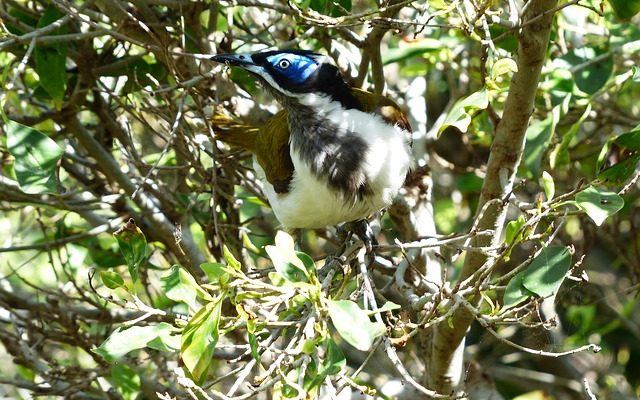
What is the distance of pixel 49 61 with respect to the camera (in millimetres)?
3260

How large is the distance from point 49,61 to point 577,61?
2.05 metres

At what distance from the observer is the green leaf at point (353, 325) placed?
198 centimetres

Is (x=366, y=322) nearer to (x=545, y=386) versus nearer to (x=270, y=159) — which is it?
(x=270, y=159)

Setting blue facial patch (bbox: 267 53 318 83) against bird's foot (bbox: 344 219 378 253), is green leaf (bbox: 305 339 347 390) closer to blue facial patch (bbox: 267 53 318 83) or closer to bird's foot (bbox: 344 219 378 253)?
bird's foot (bbox: 344 219 378 253)

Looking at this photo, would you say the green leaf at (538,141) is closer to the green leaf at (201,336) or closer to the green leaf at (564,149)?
the green leaf at (564,149)

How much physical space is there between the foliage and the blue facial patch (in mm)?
163

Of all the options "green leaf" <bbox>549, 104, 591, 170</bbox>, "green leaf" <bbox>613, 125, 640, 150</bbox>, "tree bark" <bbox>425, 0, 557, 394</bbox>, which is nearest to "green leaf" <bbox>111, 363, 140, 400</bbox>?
"tree bark" <bbox>425, 0, 557, 394</bbox>

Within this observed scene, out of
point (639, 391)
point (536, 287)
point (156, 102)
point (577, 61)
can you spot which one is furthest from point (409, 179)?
point (639, 391)

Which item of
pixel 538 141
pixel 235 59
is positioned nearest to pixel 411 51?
pixel 538 141

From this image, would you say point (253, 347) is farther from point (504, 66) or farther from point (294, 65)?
point (294, 65)

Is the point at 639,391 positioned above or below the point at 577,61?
below

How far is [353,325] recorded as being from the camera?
2.02 metres

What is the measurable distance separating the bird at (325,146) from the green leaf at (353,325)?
3.75ft

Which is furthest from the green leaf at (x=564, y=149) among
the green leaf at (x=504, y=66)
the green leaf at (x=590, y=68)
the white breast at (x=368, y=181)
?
the green leaf at (x=504, y=66)
